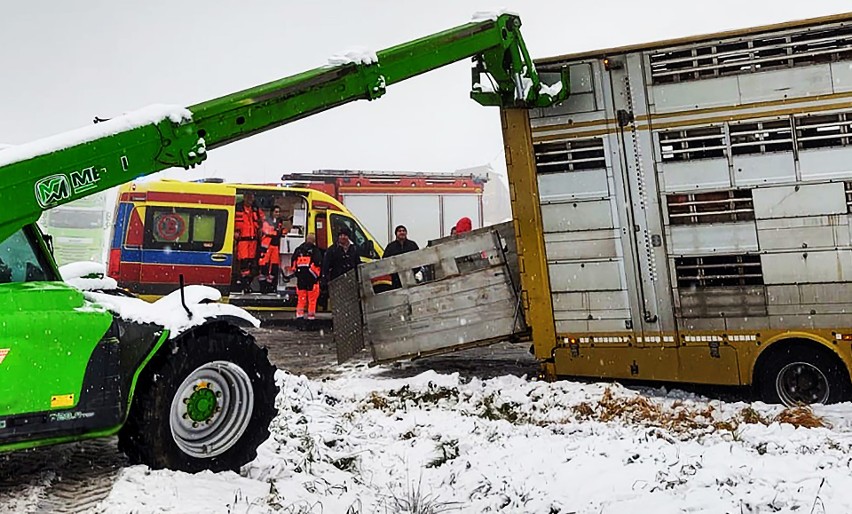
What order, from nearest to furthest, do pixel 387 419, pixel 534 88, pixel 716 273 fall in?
pixel 387 419, pixel 716 273, pixel 534 88

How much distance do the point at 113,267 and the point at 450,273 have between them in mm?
7443

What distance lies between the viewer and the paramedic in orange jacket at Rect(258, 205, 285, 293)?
15.2 m

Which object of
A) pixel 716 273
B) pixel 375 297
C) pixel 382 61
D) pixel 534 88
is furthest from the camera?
pixel 375 297

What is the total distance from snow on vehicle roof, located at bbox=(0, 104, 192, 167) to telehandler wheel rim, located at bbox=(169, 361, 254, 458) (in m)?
1.64

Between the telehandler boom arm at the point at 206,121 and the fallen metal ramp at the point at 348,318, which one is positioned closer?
the telehandler boom arm at the point at 206,121

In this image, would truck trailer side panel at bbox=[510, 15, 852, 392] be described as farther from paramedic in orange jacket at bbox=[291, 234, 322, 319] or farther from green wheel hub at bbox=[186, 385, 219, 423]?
paramedic in orange jacket at bbox=[291, 234, 322, 319]

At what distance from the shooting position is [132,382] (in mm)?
4949

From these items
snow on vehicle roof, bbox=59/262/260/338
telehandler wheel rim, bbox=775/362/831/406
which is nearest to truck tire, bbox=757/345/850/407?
telehandler wheel rim, bbox=775/362/831/406

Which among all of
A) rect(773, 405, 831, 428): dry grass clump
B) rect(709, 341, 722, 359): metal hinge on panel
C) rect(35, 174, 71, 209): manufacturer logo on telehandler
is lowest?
rect(773, 405, 831, 428): dry grass clump

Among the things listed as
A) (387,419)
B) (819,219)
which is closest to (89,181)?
(387,419)

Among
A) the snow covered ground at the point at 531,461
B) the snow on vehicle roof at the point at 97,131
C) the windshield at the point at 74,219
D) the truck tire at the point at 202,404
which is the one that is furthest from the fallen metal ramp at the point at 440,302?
the windshield at the point at 74,219

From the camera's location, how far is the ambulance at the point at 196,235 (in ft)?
46.0

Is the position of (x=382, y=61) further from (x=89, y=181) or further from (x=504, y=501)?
(x=504, y=501)

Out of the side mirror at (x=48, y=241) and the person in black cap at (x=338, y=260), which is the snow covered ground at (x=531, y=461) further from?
the person in black cap at (x=338, y=260)
